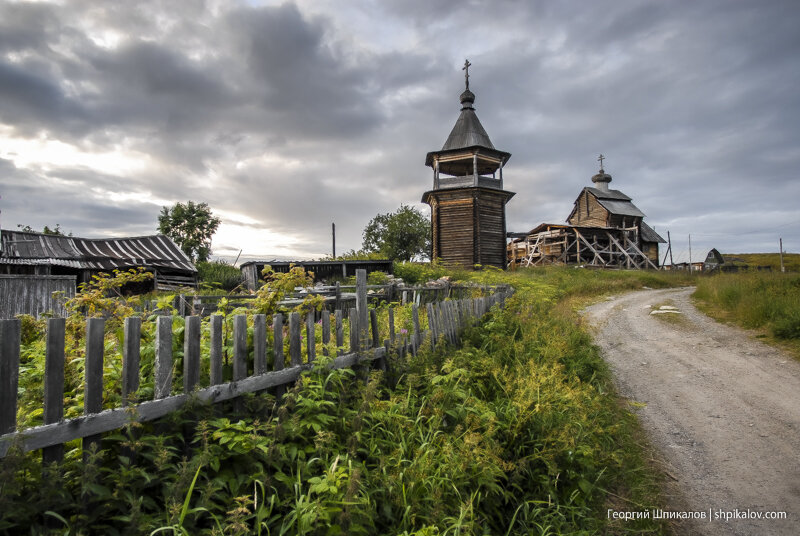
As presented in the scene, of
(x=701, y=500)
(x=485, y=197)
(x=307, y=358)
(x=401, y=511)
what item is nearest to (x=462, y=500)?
(x=401, y=511)

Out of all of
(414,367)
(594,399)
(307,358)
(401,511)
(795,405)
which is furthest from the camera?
(795,405)

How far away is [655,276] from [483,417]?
25.7 meters

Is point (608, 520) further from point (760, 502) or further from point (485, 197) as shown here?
point (485, 197)

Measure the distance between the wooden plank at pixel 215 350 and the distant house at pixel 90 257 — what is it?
19.2 metres

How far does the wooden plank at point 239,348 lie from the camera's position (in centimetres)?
283

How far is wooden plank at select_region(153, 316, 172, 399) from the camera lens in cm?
244

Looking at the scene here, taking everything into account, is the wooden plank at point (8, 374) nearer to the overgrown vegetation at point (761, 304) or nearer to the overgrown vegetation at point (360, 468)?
the overgrown vegetation at point (360, 468)

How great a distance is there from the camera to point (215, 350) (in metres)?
2.72

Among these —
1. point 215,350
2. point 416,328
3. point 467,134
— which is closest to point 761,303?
point 416,328

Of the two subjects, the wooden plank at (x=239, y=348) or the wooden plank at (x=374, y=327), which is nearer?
the wooden plank at (x=239, y=348)

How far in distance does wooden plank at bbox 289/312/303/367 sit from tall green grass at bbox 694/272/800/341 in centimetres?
985

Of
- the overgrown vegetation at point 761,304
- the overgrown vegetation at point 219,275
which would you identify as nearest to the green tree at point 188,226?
the overgrown vegetation at point 219,275

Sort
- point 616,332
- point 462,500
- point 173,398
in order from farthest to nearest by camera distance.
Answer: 1. point 616,332
2. point 462,500
3. point 173,398

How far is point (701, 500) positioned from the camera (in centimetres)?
366
